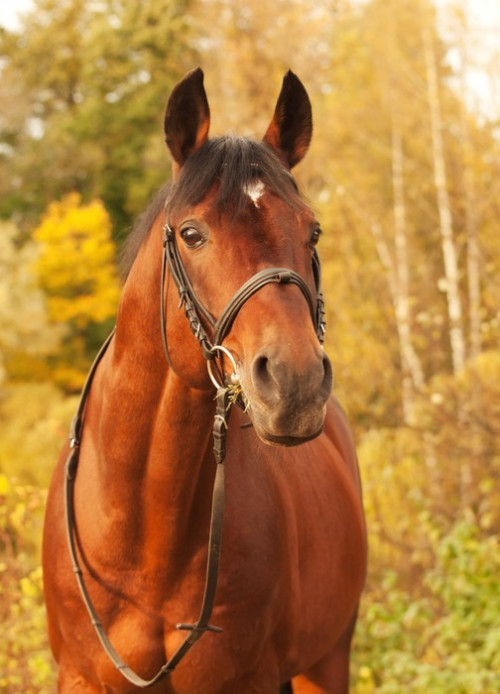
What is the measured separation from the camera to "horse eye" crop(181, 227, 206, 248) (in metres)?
2.42

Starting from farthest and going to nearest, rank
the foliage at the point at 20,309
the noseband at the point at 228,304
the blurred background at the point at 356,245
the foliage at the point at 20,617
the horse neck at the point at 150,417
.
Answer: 1. the foliage at the point at 20,309
2. the blurred background at the point at 356,245
3. the foliage at the point at 20,617
4. the horse neck at the point at 150,417
5. the noseband at the point at 228,304

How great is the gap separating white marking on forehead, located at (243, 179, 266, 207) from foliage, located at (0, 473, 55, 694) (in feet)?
10.0

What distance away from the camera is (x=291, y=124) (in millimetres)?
2748

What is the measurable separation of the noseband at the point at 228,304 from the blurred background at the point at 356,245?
150 centimetres

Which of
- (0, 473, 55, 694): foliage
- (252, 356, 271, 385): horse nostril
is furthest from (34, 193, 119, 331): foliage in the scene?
(252, 356, 271, 385): horse nostril

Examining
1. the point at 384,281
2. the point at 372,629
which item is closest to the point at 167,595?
the point at 372,629

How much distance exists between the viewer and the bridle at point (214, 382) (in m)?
2.30

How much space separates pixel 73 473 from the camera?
3.03 meters

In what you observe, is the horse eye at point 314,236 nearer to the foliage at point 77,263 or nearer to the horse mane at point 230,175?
the horse mane at point 230,175

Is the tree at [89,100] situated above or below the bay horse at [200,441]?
above

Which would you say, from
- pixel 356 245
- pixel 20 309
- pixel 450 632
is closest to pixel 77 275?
pixel 20 309

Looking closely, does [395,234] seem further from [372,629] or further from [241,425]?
[241,425]

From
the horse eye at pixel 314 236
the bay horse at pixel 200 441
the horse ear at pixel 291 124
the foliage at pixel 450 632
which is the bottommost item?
the foliage at pixel 450 632

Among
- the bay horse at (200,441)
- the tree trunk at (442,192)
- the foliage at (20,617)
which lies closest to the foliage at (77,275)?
the tree trunk at (442,192)
